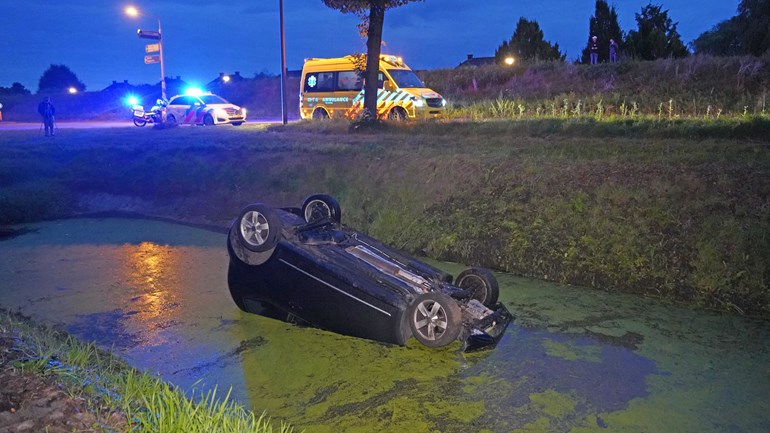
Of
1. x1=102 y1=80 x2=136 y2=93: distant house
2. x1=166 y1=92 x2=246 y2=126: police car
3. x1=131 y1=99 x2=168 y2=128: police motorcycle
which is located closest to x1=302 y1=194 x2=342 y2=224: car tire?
x1=166 y1=92 x2=246 y2=126: police car

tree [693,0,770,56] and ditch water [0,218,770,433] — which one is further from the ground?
tree [693,0,770,56]

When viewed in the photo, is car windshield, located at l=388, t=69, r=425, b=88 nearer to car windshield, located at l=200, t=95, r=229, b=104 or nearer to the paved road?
car windshield, located at l=200, t=95, r=229, b=104

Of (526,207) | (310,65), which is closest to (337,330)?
(526,207)

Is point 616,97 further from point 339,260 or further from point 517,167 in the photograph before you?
point 339,260

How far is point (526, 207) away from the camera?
27.3 ft

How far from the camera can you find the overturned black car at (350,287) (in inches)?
199

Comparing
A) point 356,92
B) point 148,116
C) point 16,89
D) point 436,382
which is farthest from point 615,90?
point 16,89

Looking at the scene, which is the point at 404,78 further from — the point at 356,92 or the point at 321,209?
the point at 321,209

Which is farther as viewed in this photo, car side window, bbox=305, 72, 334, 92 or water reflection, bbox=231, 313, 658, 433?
car side window, bbox=305, 72, 334, 92

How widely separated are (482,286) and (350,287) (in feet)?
4.68

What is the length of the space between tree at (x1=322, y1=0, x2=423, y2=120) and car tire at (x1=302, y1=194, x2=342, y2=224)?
10960 mm

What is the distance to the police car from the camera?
24469mm

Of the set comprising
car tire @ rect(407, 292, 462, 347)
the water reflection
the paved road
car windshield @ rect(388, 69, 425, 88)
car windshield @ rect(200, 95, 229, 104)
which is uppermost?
car windshield @ rect(388, 69, 425, 88)

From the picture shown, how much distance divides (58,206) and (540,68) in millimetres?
18170
